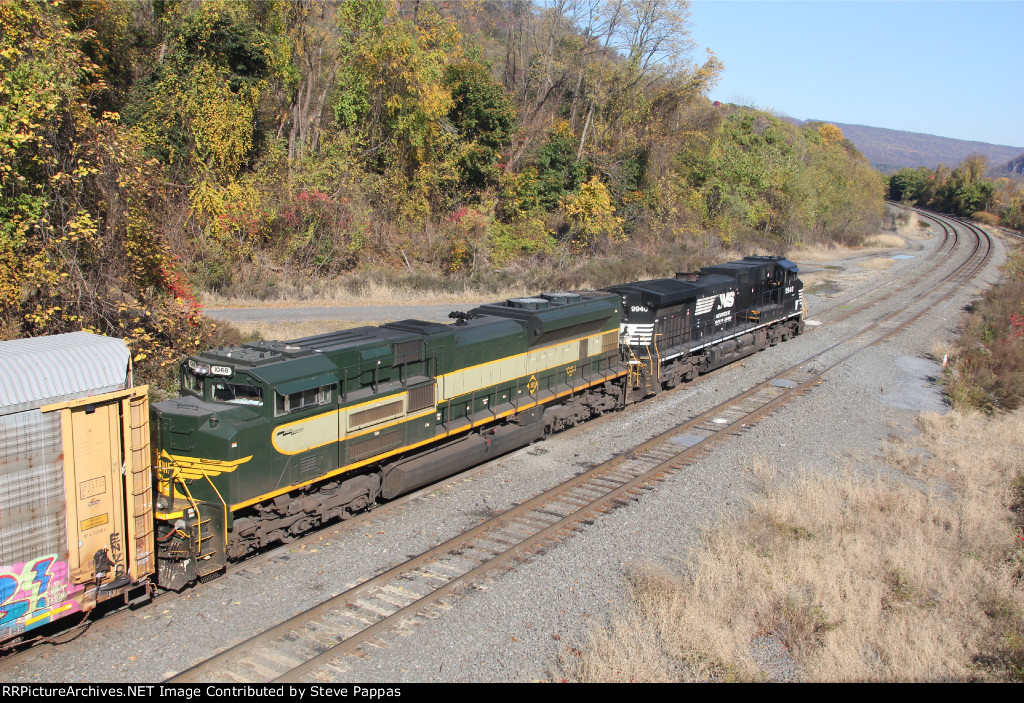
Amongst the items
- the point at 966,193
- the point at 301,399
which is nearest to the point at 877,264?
the point at 966,193

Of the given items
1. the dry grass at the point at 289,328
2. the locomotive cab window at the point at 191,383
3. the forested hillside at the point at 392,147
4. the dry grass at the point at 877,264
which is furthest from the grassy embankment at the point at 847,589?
the dry grass at the point at 877,264

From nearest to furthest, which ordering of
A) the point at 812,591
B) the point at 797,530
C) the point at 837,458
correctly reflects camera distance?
the point at 812,591 < the point at 797,530 < the point at 837,458

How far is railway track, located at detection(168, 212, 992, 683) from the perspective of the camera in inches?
303

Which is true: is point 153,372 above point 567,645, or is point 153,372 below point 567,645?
above

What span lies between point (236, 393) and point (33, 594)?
3148 millimetres

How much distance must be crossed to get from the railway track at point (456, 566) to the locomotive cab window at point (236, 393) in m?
2.80

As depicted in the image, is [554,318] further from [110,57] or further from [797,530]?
[110,57]

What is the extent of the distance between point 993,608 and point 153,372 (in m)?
15.8

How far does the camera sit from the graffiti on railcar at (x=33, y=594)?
7.19m

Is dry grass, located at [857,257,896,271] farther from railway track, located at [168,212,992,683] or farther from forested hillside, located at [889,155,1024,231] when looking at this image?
railway track, located at [168,212,992,683]

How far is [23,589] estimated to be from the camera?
7.31 m

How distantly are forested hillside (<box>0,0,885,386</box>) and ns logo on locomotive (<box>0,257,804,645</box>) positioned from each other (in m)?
6.62

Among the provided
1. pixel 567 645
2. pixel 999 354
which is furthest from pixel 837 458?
pixel 999 354

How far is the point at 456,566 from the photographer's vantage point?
9.93 meters
